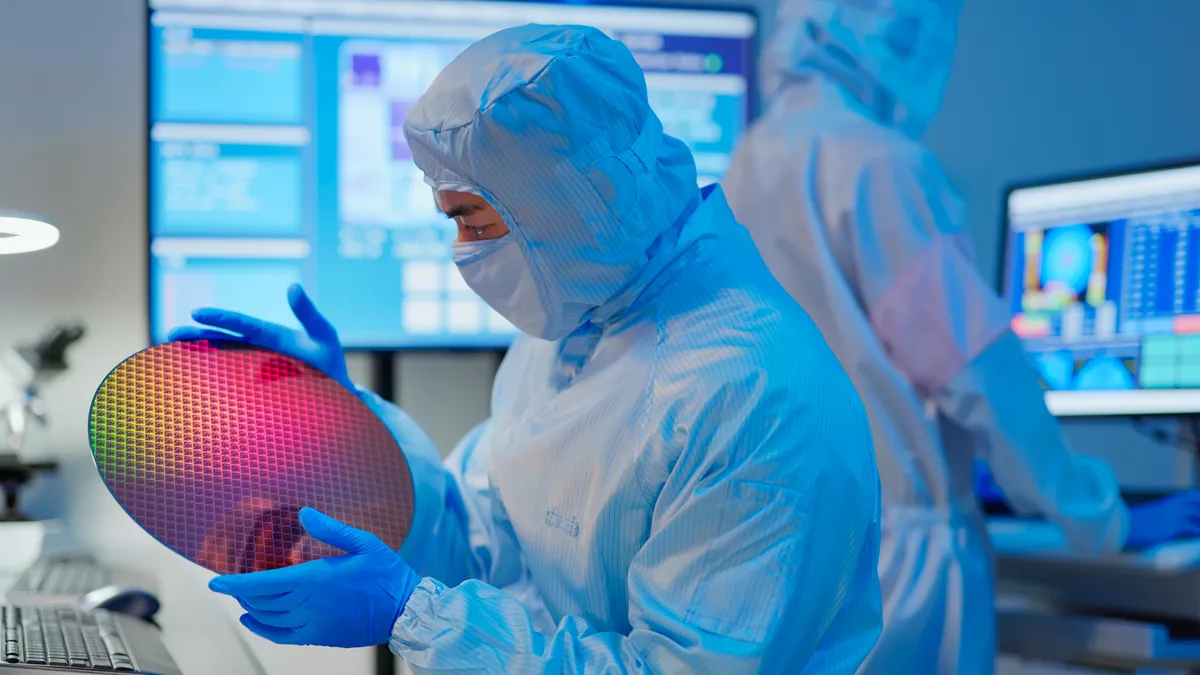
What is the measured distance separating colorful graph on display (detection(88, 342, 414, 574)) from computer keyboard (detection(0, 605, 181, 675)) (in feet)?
0.53

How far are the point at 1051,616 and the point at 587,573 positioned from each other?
3.80 ft

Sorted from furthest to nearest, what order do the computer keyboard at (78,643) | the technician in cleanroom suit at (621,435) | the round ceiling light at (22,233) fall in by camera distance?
the round ceiling light at (22,233)
the computer keyboard at (78,643)
the technician in cleanroom suit at (621,435)

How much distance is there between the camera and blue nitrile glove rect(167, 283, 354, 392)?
3.43 ft

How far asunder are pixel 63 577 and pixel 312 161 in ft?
2.99

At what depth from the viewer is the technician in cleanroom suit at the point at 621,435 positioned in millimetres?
858

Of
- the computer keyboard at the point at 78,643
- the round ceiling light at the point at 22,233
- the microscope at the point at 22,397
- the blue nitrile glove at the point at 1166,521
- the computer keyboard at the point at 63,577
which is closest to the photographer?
the computer keyboard at the point at 78,643

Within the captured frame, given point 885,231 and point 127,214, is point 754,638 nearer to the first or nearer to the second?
point 885,231

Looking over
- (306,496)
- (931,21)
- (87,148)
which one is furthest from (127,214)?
(931,21)

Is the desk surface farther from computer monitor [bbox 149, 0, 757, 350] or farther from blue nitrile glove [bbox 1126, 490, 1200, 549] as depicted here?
blue nitrile glove [bbox 1126, 490, 1200, 549]

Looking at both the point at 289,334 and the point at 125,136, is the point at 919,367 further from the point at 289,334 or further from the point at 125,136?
the point at 125,136

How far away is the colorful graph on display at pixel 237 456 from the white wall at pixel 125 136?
60 cm

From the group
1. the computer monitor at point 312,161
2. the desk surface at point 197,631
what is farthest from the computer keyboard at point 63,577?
the computer monitor at point 312,161

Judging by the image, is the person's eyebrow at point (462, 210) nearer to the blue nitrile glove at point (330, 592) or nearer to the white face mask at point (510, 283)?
the white face mask at point (510, 283)

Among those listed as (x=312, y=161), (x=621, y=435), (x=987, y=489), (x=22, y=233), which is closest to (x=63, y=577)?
(x=22, y=233)
